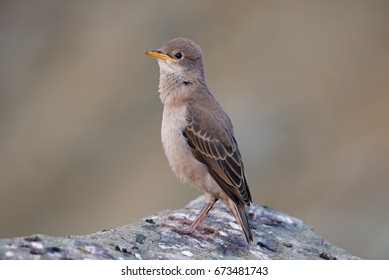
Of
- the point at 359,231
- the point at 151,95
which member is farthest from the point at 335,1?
the point at 359,231

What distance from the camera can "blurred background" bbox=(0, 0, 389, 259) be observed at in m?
23.9

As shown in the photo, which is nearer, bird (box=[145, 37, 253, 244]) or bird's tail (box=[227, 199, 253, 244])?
bird's tail (box=[227, 199, 253, 244])

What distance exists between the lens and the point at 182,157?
10.6m

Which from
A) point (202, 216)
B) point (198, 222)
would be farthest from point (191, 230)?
point (202, 216)

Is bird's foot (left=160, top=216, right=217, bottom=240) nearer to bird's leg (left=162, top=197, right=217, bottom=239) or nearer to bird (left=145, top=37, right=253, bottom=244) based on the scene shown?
bird's leg (left=162, top=197, right=217, bottom=239)

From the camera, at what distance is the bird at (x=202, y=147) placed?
10367mm

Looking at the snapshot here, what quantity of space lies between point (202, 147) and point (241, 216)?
1094 mm

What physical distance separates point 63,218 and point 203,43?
31.0 feet

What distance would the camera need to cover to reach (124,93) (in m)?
30.7

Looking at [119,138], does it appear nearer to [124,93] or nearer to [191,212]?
[124,93]

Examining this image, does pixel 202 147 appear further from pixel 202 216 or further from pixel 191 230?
pixel 191 230

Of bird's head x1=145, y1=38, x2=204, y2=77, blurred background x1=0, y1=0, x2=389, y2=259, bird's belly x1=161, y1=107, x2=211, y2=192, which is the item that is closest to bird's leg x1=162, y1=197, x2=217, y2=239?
bird's belly x1=161, y1=107, x2=211, y2=192

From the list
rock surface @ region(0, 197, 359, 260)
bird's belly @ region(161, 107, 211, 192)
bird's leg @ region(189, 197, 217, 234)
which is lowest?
rock surface @ region(0, 197, 359, 260)

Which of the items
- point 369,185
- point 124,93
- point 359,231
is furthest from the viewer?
point 124,93
